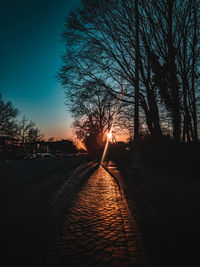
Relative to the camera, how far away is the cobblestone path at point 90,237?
2.92 metres

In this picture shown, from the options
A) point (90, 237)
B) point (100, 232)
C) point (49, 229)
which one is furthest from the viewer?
point (49, 229)

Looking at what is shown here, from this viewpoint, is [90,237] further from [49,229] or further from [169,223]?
[169,223]

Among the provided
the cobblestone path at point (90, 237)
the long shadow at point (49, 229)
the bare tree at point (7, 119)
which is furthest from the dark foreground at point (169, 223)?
the bare tree at point (7, 119)

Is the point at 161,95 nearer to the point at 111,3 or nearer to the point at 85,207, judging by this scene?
the point at 111,3

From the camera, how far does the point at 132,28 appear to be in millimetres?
13758

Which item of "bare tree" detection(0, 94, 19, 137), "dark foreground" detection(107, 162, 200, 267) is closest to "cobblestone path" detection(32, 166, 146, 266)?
"dark foreground" detection(107, 162, 200, 267)

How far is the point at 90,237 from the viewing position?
12.1 feet

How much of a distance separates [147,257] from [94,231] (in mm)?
1256

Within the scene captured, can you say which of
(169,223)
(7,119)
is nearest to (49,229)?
(169,223)

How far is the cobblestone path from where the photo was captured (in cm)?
292

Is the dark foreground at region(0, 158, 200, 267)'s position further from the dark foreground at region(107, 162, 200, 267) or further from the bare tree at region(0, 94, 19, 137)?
the bare tree at region(0, 94, 19, 137)

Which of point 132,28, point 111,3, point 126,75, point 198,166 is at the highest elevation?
point 111,3

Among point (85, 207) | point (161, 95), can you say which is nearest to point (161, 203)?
point (85, 207)

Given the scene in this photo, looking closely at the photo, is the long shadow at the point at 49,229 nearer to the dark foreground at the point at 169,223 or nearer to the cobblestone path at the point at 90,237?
the cobblestone path at the point at 90,237
